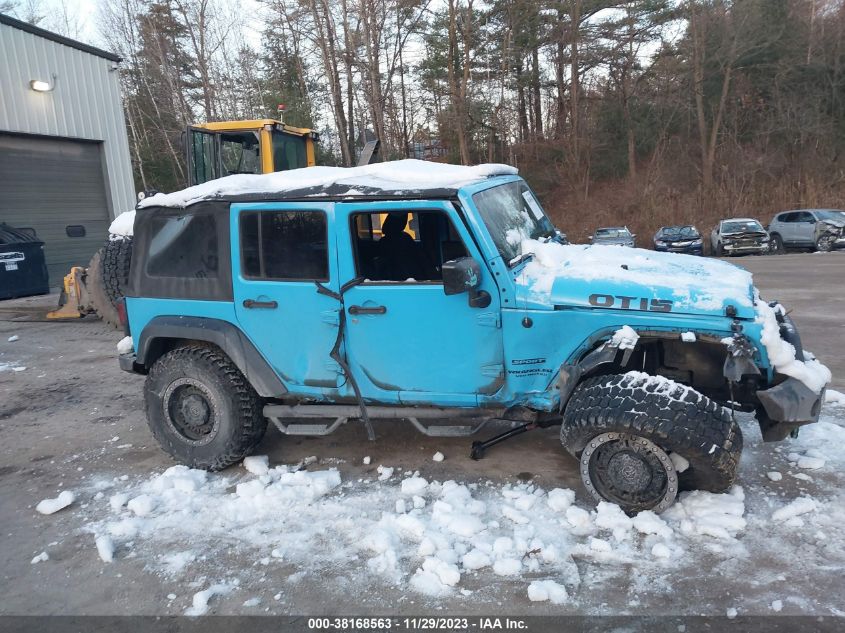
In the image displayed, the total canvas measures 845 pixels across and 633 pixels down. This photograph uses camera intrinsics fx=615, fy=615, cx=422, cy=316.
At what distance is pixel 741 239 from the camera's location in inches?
794

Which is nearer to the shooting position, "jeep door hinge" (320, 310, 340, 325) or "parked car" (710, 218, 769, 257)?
"jeep door hinge" (320, 310, 340, 325)

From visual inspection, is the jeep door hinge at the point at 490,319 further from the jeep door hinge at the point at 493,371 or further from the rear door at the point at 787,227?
the rear door at the point at 787,227

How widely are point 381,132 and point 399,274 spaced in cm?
2303

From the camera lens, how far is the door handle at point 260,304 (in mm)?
4203

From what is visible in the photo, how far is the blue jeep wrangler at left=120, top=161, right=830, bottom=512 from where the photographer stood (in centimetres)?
345

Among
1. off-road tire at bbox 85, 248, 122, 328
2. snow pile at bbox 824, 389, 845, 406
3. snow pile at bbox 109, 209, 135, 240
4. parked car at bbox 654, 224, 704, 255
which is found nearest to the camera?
snow pile at bbox 824, 389, 845, 406

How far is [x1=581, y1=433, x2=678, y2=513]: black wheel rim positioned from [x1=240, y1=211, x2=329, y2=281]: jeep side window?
6.74 feet

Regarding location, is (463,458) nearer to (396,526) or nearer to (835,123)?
(396,526)

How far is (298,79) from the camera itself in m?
28.9

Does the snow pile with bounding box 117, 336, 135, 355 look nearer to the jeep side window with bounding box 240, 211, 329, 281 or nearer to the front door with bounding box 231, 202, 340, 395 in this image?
the front door with bounding box 231, 202, 340, 395

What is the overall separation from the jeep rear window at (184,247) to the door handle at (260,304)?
338mm

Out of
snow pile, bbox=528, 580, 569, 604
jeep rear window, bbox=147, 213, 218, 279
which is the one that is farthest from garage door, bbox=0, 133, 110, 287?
snow pile, bbox=528, 580, 569, 604

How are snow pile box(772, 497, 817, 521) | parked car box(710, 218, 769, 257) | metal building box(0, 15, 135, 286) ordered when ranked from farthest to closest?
parked car box(710, 218, 769, 257) → metal building box(0, 15, 135, 286) → snow pile box(772, 497, 817, 521)

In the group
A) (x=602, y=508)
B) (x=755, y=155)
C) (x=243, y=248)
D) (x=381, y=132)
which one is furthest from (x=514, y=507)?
(x=755, y=155)
